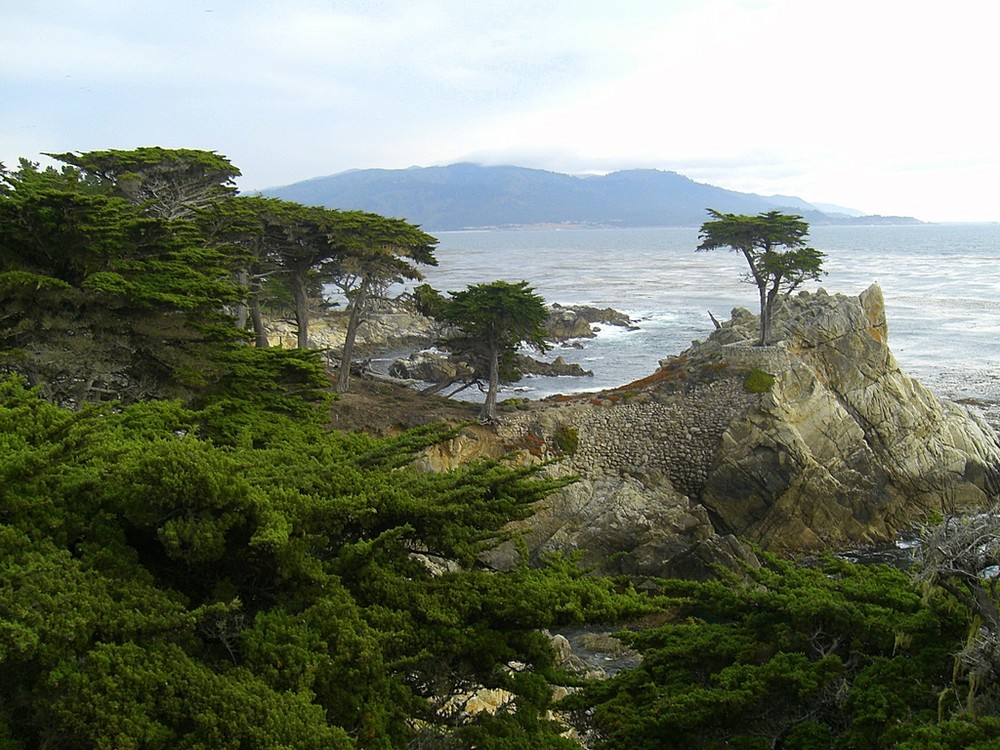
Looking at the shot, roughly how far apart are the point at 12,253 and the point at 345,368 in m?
10.5

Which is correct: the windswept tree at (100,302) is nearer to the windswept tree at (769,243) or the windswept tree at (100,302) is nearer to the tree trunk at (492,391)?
the tree trunk at (492,391)

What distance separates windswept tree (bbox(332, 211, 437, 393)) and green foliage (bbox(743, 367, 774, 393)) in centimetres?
843

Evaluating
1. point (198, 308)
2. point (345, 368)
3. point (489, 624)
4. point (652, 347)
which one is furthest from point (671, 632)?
point (652, 347)

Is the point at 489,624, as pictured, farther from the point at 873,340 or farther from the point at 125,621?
the point at 873,340

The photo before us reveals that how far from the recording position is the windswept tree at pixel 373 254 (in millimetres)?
18578

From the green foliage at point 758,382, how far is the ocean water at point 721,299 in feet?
33.8

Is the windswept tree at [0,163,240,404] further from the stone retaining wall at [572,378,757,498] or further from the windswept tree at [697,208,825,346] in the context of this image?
the windswept tree at [697,208,825,346]

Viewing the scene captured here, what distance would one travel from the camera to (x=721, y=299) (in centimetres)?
5853


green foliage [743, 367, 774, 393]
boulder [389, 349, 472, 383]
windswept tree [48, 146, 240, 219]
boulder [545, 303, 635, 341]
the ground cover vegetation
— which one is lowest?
boulder [389, 349, 472, 383]

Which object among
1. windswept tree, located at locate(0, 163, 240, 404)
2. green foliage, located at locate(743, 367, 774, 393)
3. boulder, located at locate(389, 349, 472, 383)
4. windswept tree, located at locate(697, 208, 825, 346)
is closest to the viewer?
windswept tree, located at locate(0, 163, 240, 404)

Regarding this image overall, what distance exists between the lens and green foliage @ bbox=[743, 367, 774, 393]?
19750 mm

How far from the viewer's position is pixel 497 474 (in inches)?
273

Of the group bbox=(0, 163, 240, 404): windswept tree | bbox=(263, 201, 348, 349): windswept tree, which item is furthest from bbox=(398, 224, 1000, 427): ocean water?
bbox=(0, 163, 240, 404): windswept tree

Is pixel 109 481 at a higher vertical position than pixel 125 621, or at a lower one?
higher
